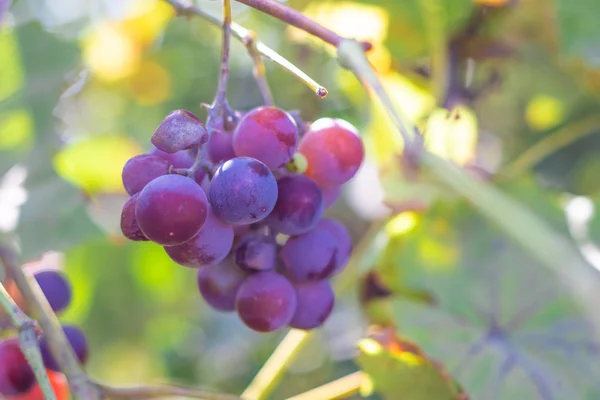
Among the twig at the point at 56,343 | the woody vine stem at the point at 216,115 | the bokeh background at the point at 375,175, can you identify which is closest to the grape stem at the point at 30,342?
the woody vine stem at the point at 216,115

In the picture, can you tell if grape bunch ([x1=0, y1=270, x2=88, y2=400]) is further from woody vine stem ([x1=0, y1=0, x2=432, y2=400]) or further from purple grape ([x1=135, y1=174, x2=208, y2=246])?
purple grape ([x1=135, y1=174, x2=208, y2=246])

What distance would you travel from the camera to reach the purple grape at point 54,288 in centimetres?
75

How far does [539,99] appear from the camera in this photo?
1.18m

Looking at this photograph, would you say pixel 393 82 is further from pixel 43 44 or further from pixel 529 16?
pixel 43 44

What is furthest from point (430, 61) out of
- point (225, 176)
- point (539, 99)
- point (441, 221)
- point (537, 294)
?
point (225, 176)


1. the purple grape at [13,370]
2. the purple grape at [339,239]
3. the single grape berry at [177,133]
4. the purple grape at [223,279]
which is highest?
the purple grape at [339,239]

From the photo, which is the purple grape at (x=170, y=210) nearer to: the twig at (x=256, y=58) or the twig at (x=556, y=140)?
the twig at (x=256, y=58)

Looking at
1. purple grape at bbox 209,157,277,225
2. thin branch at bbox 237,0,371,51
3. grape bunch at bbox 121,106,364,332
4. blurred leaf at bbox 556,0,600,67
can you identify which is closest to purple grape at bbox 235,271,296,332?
grape bunch at bbox 121,106,364,332

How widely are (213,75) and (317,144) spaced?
97cm

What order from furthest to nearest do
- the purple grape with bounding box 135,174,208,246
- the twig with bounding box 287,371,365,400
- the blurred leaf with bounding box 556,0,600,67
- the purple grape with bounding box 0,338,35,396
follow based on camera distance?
the blurred leaf with bounding box 556,0,600,67
the twig with bounding box 287,371,365,400
the purple grape with bounding box 0,338,35,396
the purple grape with bounding box 135,174,208,246

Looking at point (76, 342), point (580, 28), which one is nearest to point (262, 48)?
point (76, 342)

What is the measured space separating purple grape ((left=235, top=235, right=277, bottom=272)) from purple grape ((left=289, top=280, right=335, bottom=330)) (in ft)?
0.15

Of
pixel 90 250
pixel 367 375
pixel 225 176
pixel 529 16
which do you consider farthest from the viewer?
pixel 90 250

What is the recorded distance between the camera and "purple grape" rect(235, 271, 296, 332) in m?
0.59
